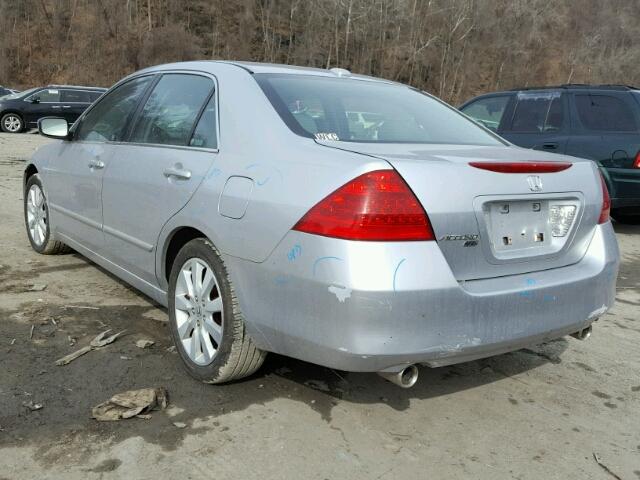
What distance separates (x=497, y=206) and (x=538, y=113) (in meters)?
5.96

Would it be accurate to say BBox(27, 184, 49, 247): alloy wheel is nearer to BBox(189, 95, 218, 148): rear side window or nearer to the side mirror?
the side mirror

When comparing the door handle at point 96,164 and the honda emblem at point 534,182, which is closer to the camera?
the honda emblem at point 534,182

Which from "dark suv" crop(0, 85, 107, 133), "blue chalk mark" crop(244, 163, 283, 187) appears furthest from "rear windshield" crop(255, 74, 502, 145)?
"dark suv" crop(0, 85, 107, 133)

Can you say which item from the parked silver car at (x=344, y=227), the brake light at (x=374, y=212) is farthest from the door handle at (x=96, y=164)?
the brake light at (x=374, y=212)

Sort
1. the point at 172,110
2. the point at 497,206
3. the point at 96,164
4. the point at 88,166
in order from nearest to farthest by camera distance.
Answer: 1. the point at 497,206
2. the point at 172,110
3. the point at 96,164
4. the point at 88,166

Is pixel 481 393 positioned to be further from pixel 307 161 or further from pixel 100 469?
pixel 100 469

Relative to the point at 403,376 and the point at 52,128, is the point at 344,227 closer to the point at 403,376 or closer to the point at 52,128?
the point at 403,376

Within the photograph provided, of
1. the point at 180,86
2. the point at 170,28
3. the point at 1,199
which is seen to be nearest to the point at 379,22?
the point at 170,28

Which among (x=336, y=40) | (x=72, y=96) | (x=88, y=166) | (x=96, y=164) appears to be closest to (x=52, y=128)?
(x=88, y=166)

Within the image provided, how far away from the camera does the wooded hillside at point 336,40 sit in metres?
44.1

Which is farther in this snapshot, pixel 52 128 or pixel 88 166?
pixel 52 128

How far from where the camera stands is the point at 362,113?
3.02m

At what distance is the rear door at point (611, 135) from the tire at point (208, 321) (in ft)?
19.0

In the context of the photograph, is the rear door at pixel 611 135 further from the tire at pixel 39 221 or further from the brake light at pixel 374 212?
the tire at pixel 39 221
